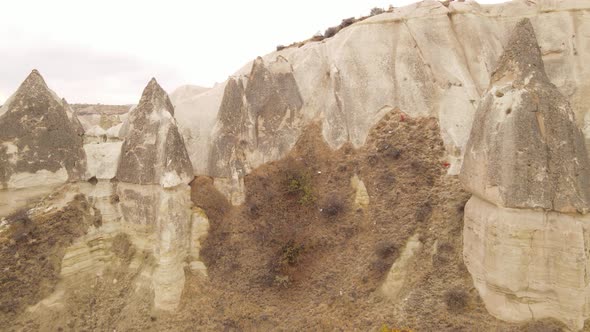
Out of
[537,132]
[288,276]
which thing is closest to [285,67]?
[288,276]

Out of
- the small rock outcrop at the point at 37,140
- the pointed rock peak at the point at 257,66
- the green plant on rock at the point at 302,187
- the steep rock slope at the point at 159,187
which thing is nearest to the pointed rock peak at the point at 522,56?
the green plant on rock at the point at 302,187

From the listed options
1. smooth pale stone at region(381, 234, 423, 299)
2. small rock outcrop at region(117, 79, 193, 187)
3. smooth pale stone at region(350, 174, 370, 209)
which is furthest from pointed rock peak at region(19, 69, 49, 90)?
smooth pale stone at region(381, 234, 423, 299)

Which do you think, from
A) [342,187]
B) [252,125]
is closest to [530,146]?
[342,187]

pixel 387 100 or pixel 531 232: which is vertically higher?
pixel 387 100

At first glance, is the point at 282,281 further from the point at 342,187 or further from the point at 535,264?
the point at 535,264

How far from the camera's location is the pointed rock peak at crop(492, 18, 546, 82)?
32.5 feet

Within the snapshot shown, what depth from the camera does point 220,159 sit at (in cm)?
1373

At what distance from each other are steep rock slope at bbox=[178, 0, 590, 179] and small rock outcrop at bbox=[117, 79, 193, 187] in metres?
1.60

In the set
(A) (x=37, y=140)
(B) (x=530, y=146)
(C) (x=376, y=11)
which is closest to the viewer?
(B) (x=530, y=146)

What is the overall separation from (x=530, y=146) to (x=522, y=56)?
8.88 ft

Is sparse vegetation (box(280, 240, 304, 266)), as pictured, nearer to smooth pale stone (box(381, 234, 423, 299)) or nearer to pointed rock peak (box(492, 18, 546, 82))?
smooth pale stone (box(381, 234, 423, 299))

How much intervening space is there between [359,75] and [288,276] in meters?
8.58

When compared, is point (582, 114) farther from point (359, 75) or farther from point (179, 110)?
point (179, 110)

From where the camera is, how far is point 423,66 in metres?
14.5
